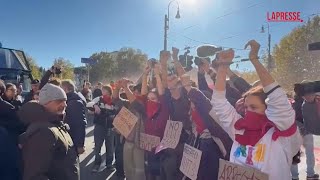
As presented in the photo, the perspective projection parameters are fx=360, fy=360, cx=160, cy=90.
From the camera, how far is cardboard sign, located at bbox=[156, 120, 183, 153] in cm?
430

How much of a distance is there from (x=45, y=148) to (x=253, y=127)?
152cm

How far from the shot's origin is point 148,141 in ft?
15.8

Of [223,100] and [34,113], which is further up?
[223,100]

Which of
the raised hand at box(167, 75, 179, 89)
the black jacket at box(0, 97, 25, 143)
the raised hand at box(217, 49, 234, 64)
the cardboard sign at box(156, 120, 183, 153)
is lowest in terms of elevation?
the cardboard sign at box(156, 120, 183, 153)

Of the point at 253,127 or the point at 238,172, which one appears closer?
the point at 253,127

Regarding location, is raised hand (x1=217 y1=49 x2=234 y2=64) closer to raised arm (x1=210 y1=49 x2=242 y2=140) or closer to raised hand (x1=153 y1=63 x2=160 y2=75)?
raised arm (x1=210 y1=49 x2=242 y2=140)

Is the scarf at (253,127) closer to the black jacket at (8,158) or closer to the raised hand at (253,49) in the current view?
the raised hand at (253,49)

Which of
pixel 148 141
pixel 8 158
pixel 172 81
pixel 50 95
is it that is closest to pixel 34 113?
pixel 50 95

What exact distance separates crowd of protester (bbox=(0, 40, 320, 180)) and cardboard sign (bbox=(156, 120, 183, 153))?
0.09 m

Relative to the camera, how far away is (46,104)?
3.07m

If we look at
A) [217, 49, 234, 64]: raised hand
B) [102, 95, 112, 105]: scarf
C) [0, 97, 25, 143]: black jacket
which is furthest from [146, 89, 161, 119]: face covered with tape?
[102, 95, 112, 105]: scarf

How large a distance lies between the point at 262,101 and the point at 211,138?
3.46 feet

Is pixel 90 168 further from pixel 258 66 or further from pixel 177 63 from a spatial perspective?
pixel 258 66

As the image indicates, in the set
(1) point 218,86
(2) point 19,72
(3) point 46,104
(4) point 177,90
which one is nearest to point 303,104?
(4) point 177,90
